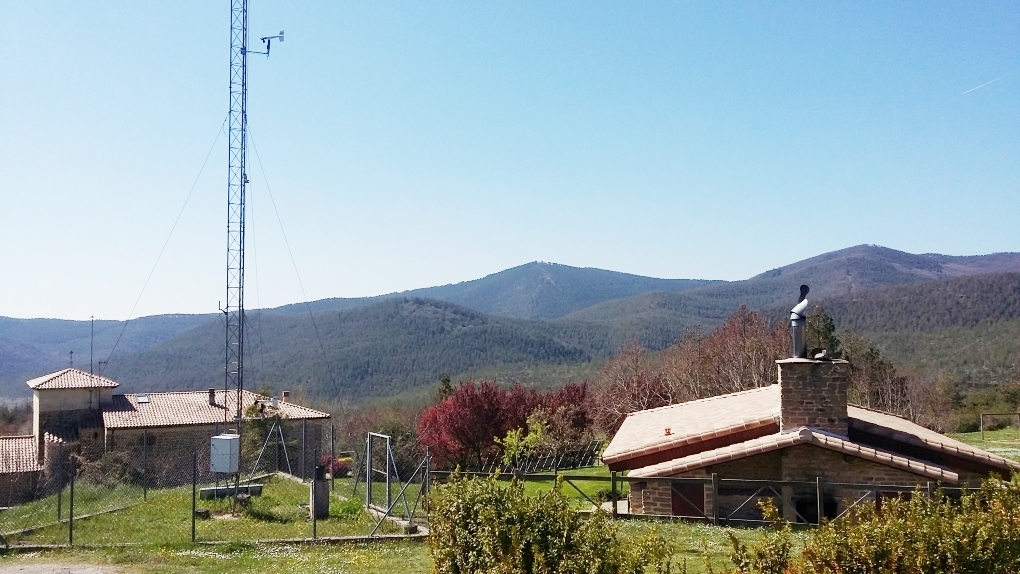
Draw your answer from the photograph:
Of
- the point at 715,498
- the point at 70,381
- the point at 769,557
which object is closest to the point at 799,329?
the point at 715,498

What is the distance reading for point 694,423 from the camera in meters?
19.7

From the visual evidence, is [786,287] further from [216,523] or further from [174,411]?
[216,523]

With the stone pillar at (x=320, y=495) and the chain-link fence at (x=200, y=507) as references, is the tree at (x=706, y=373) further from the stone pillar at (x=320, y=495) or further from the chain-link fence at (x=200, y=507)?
the stone pillar at (x=320, y=495)

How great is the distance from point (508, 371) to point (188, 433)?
80011mm

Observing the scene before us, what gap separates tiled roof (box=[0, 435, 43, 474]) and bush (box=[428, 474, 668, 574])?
3512 cm

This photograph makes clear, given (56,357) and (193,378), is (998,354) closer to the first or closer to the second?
(193,378)

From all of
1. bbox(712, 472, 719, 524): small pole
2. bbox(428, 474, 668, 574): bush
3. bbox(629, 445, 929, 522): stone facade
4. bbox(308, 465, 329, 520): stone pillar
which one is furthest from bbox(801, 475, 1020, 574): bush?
bbox(308, 465, 329, 520): stone pillar

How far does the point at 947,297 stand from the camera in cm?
9531

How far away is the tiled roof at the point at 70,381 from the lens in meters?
41.9

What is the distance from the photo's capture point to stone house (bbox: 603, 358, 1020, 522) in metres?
15.7

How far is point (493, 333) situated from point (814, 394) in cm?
12959

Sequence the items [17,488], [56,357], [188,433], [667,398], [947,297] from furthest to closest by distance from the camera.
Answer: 1. [56,357]
2. [947,297]
3. [667,398]
4. [188,433]
5. [17,488]

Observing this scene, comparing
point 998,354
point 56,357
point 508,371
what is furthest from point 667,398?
point 56,357

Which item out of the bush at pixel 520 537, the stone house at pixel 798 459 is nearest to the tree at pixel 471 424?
the stone house at pixel 798 459
